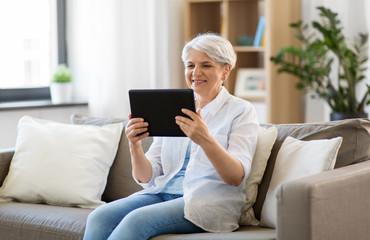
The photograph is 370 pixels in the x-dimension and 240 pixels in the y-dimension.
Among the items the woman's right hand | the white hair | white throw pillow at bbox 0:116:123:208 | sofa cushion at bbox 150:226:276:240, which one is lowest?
sofa cushion at bbox 150:226:276:240

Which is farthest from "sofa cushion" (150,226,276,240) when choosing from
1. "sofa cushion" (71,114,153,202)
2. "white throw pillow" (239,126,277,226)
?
"sofa cushion" (71,114,153,202)

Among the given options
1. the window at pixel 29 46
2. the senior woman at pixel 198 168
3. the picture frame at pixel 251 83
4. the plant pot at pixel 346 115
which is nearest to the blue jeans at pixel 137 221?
the senior woman at pixel 198 168

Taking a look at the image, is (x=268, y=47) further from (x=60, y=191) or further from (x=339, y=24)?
(x=60, y=191)

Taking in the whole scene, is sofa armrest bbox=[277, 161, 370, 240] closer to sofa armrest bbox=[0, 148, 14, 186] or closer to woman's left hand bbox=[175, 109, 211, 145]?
woman's left hand bbox=[175, 109, 211, 145]

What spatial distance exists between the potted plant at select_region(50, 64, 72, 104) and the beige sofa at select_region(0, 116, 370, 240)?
136 centimetres

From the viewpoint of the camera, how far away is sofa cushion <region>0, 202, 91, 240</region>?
249cm

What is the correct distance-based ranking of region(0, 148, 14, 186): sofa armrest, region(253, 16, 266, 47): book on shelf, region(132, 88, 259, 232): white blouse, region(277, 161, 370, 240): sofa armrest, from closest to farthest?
region(277, 161, 370, 240): sofa armrest < region(132, 88, 259, 232): white blouse < region(0, 148, 14, 186): sofa armrest < region(253, 16, 266, 47): book on shelf

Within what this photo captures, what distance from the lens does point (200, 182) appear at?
226 cm

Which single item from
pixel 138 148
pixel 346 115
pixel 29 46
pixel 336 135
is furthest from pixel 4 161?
pixel 346 115

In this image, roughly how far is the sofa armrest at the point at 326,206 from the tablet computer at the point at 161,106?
449 millimetres

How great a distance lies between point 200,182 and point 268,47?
8.13 ft

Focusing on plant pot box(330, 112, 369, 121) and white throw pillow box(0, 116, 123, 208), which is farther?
plant pot box(330, 112, 369, 121)

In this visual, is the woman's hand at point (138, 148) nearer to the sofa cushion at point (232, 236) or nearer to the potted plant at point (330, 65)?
the sofa cushion at point (232, 236)

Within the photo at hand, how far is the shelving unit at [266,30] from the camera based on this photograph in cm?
460
